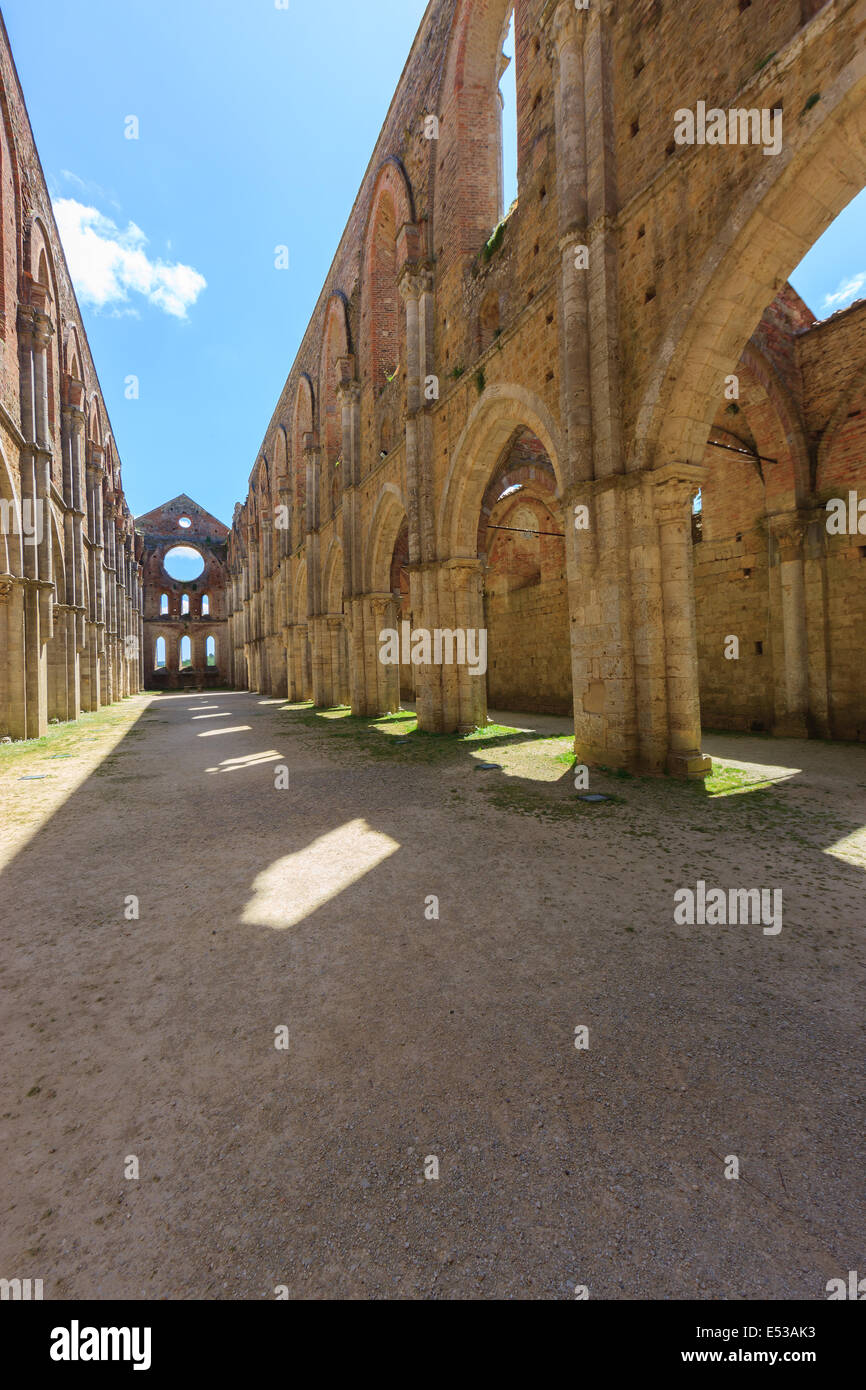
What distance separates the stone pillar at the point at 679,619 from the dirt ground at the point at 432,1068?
216cm

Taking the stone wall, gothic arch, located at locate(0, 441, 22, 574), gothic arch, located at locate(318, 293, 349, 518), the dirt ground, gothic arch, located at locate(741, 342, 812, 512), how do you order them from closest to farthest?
1. the dirt ground
2. gothic arch, located at locate(741, 342, 812, 512)
3. gothic arch, located at locate(0, 441, 22, 574)
4. the stone wall
5. gothic arch, located at locate(318, 293, 349, 518)

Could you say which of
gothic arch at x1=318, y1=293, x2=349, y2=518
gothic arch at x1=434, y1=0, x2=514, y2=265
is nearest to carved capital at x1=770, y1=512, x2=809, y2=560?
gothic arch at x1=434, y1=0, x2=514, y2=265

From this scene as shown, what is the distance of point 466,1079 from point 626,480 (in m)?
7.28

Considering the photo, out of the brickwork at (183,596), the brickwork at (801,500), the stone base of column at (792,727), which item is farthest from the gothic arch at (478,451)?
the brickwork at (183,596)

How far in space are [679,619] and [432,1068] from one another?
6.44 m

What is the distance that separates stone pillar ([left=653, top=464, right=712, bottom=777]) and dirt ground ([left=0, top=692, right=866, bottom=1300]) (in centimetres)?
216

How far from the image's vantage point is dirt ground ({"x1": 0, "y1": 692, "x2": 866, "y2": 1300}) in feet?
4.85

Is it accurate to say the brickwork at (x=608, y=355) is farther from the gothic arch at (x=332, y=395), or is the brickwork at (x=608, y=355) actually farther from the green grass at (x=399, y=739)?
the gothic arch at (x=332, y=395)

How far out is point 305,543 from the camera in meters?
25.4

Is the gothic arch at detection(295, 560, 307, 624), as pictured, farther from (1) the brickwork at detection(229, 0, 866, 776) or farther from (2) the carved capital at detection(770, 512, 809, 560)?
(2) the carved capital at detection(770, 512, 809, 560)

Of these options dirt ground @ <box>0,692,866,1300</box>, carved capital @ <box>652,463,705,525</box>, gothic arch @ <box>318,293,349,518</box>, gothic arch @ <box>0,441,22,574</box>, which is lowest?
dirt ground @ <box>0,692,866,1300</box>

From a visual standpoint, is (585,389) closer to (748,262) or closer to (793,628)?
(748,262)

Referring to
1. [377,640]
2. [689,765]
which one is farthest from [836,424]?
[377,640]

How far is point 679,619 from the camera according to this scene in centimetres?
721
